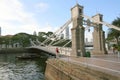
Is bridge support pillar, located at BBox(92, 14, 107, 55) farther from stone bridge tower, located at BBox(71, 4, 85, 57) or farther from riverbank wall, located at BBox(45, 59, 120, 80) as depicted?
riverbank wall, located at BBox(45, 59, 120, 80)

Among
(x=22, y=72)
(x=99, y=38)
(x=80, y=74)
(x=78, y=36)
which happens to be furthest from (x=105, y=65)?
(x=22, y=72)

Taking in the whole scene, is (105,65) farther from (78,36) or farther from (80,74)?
(78,36)

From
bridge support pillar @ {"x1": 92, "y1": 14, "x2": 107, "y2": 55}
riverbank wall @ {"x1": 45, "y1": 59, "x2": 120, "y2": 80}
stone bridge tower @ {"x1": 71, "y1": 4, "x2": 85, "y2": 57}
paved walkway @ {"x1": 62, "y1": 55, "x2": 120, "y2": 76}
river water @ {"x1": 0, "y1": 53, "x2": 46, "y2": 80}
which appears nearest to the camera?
riverbank wall @ {"x1": 45, "y1": 59, "x2": 120, "y2": 80}

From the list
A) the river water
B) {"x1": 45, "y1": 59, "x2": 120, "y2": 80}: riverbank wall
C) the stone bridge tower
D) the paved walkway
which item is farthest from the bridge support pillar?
{"x1": 45, "y1": 59, "x2": 120, "y2": 80}: riverbank wall

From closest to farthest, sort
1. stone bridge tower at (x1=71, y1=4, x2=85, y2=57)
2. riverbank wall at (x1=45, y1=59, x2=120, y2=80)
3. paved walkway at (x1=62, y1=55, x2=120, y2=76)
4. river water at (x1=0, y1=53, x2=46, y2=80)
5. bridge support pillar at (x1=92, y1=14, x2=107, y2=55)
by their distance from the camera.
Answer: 1. riverbank wall at (x1=45, y1=59, x2=120, y2=80)
2. paved walkway at (x1=62, y1=55, x2=120, y2=76)
3. stone bridge tower at (x1=71, y1=4, x2=85, y2=57)
4. river water at (x1=0, y1=53, x2=46, y2=80)
5. bridge support pillar at (x1=92, y1=14, x2=107, y2=55)

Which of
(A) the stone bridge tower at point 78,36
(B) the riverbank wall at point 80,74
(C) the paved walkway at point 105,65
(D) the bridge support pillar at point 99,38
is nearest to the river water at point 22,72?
(A) the stone bridge tower at point 78,36

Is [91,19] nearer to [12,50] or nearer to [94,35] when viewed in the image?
[94,35]

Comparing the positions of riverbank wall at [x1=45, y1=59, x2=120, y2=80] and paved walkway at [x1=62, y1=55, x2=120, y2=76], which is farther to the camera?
paved walkway at [x1=62, y1=55, x2=120, y2=76]

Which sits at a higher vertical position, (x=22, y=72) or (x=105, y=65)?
(x=105, y=65)

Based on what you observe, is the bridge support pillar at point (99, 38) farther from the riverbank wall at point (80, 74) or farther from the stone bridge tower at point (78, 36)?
the riverbank wall at point (80, 74)

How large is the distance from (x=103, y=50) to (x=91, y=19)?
19.0ft

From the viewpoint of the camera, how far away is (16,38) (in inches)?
5251

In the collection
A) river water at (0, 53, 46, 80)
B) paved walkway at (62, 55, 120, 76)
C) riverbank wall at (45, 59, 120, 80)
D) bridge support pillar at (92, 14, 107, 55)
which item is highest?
bridge support pillar at (92, 14, 107, 55)

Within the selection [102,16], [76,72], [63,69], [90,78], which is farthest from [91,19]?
[90,78]
